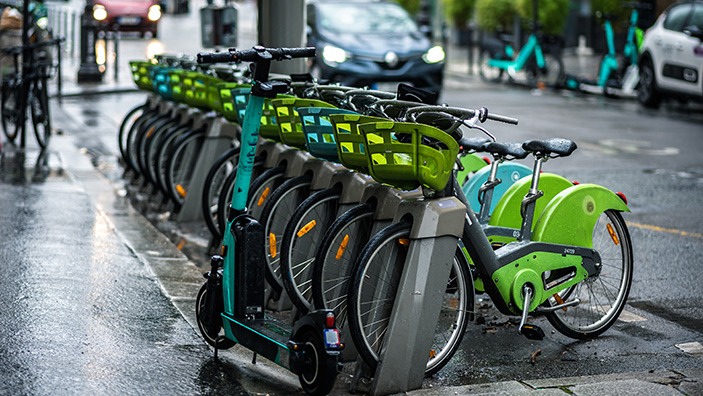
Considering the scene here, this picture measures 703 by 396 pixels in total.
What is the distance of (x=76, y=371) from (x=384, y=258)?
155 cm

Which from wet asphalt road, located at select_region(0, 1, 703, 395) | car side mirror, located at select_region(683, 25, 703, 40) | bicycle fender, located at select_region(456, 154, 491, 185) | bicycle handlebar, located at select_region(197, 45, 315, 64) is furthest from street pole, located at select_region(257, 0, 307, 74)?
car side mirror, located at select_region(683, 25, 703, 40)

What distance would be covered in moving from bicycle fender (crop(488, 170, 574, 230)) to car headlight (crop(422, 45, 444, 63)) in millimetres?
12398

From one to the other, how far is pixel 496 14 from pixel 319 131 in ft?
75.6

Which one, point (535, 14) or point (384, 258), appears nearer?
point (384, 258)

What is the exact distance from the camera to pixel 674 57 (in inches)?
770

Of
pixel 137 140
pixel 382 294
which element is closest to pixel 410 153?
pixel 382 294

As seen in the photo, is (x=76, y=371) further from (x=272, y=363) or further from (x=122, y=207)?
(x=122, y=207)

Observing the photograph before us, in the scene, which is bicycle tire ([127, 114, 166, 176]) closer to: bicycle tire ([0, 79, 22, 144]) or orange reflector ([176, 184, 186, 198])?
orange reflector ([176, 184, 186, 198])

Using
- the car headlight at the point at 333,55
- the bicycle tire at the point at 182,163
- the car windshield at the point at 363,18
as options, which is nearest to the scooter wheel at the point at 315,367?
the bicycle tire at the point at 182,163

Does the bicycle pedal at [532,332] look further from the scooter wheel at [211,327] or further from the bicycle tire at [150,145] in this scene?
the bicycle tire at [150,145]

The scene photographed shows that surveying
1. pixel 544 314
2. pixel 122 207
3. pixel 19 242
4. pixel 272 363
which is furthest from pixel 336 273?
pixel 122 207

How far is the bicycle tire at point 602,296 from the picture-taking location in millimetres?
7016

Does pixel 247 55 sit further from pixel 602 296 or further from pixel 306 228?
pixel 602 296

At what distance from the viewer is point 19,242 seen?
343 inches
